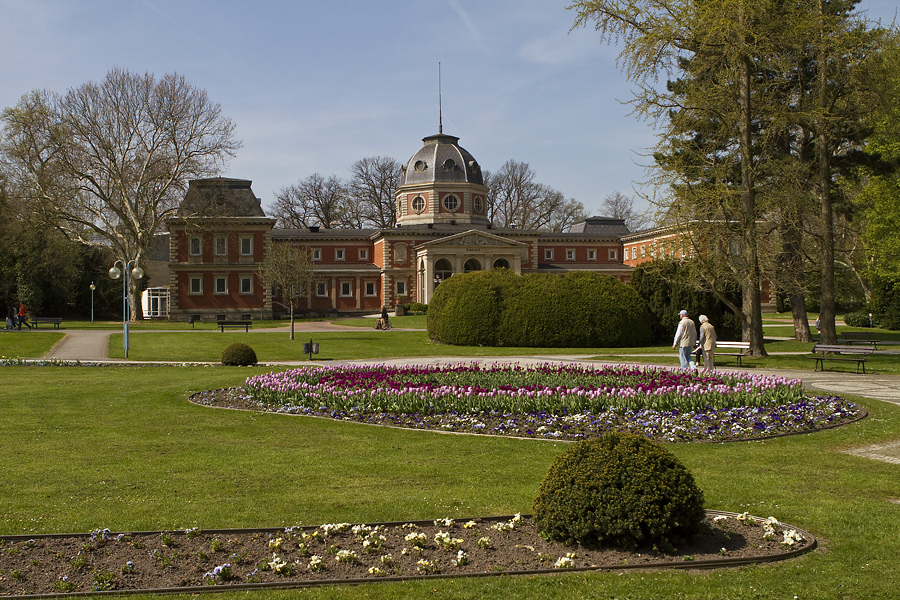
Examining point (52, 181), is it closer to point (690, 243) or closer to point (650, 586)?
point (690, 243)

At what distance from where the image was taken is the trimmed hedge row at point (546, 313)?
30.9 metres

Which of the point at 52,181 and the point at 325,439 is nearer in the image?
the point at 325,439

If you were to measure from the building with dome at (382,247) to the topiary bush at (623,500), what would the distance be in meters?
55.7

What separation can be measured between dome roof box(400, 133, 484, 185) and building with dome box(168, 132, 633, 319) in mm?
103

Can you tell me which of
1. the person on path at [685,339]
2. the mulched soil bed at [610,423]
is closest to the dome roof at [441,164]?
the person on path at [685,339]

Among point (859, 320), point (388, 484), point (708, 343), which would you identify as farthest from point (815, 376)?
point (859, 320)

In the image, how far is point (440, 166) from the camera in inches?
3007

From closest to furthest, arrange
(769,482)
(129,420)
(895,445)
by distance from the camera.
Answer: (769,482), (895,445), (129,420)

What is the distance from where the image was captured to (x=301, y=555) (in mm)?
5750

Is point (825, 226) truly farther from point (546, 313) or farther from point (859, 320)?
point (859, 320)

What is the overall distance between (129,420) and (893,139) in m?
36.3

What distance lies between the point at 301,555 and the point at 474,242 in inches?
2581

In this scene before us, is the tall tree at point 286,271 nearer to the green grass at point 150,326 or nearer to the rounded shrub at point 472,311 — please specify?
the green grass at point 150,326

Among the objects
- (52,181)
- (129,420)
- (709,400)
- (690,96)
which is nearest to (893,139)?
(690,96)
